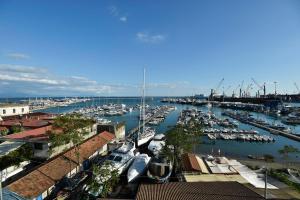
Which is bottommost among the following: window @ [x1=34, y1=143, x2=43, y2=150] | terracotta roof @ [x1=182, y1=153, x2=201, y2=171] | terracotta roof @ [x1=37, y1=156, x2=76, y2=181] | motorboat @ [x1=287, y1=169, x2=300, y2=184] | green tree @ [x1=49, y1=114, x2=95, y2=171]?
motorboat @ [x1=287, y1=169, x2=300, y2=184]

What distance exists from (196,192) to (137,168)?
38.5 feet

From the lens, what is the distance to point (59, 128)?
28297mm

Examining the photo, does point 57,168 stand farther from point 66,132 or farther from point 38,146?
point 38,146

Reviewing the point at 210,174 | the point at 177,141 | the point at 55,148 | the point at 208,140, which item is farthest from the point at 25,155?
the point at 208,140

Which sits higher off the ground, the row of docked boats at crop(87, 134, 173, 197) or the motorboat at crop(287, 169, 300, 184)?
the row of docked boats at crop(87, 134, 173, 197)

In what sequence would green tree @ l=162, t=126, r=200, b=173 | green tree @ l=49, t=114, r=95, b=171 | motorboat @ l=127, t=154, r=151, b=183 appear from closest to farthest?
motorboat @ l=127, t=154, r=151, b=183 < green tree @ l=49, t=114, r=95, b=171 < green tree @ l=162, t=126, r=200, b=173

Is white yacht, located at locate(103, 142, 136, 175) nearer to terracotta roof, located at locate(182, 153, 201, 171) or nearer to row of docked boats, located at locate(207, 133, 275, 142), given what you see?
terracotta roof, located at locate(182, 153, 201, 171)

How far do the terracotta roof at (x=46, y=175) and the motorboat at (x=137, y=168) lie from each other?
544 centimetres

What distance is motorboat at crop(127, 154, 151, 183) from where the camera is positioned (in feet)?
83.6

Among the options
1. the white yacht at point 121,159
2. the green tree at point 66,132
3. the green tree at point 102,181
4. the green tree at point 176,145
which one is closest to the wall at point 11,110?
the green tree at point 66,132

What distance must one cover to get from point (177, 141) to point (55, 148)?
14500 millimetres

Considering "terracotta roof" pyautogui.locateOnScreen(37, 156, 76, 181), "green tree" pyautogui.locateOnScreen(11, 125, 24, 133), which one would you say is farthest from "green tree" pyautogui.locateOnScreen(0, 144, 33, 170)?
"green tree" pyautogui.locateOnScreen(11, 125, 24, 133)

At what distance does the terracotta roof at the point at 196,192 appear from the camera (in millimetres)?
15359

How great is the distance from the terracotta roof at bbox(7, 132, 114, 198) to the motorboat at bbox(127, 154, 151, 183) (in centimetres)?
544
